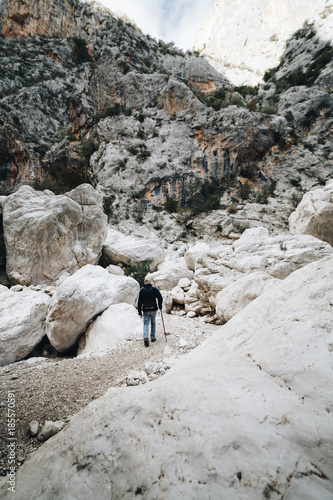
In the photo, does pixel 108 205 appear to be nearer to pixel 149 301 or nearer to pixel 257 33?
pixel 149 301

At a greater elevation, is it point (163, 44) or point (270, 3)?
point (270, 3)

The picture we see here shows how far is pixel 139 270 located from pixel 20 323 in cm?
538

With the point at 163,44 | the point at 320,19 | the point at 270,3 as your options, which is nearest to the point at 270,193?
the point at 320,19

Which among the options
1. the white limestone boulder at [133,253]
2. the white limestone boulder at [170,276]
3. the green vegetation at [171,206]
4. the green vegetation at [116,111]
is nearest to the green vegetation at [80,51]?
the green vegetation at [116,111]

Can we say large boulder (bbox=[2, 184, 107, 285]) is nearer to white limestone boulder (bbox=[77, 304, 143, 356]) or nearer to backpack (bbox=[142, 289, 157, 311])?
white limestone boulder (bbox=[77, 304, 143, 356])

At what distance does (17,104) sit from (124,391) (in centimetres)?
3477

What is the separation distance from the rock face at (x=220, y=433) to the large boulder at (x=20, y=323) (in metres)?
3.74

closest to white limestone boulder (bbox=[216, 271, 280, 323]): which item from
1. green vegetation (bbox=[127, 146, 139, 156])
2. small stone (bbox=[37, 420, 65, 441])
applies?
small stone (bbox=[37, 420, 65, 441])

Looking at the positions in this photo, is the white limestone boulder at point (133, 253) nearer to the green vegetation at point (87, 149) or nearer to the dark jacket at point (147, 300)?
the dark jacket at point (147, 300)

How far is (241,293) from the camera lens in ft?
14.9

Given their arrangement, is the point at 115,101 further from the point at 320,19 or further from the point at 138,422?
the point at 320,19

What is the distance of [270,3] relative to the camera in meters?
36.3

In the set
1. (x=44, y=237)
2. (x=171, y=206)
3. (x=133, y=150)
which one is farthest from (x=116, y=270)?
(x=133, y=150)

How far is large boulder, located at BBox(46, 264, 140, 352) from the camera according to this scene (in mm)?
4633
